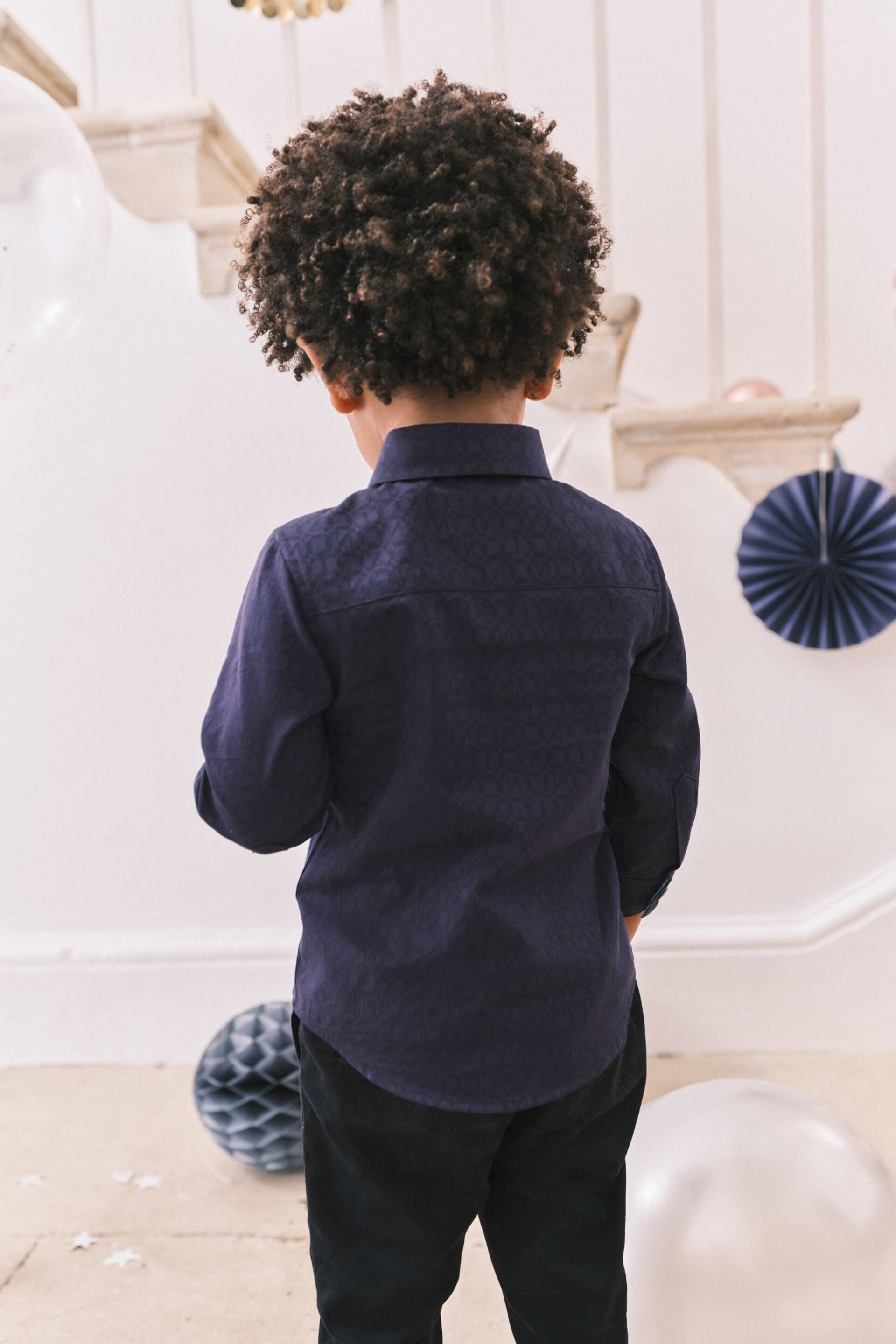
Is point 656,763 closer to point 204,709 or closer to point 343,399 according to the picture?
point 343,399

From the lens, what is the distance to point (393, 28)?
1.72 m

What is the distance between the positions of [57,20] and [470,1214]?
12.1 feet

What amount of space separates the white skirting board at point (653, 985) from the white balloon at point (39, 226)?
3.36 ft

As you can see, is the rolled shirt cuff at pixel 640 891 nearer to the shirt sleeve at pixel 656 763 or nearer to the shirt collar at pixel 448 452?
the shirt sleeve at pixel 656 763

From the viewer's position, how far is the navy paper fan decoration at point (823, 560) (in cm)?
165

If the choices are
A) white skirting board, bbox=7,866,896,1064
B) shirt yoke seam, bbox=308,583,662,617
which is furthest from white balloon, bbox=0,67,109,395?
white skirting board, bbox=7,866,896,1064

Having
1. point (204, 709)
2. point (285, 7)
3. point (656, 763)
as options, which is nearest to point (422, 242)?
point (656, 763)

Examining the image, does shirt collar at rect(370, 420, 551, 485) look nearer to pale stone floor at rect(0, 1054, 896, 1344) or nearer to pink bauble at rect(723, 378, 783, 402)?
pale stone floor at rect(0, 1054, 896, 1344)

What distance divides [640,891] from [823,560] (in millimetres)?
985

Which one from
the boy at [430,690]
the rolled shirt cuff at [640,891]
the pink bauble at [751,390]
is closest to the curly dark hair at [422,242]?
the boy at [430,690]

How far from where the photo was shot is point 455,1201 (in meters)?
0.74

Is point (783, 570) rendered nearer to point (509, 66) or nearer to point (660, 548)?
point (660, 548)

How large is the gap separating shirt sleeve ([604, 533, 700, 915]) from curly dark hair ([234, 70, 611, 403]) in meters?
0.21

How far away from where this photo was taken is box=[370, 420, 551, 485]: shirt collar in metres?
0.68
